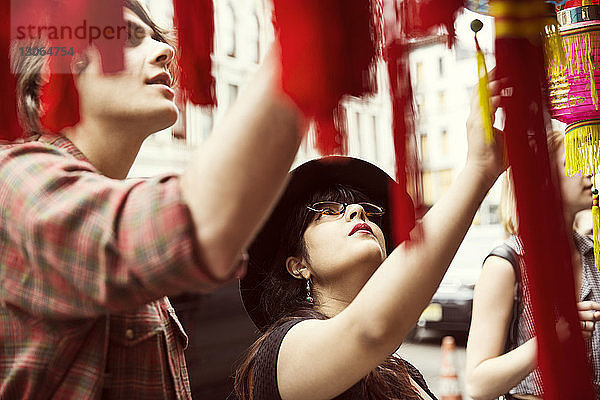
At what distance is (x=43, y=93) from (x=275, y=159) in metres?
0.35

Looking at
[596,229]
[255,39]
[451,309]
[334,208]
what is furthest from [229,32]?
[451,309]

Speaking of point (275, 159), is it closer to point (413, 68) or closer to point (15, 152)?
point (413, 68)

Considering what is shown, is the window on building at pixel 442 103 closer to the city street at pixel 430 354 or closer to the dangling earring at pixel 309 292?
the dangling earring at pixel 309 292

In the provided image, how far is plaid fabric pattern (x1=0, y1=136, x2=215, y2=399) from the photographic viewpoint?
1.40 feet

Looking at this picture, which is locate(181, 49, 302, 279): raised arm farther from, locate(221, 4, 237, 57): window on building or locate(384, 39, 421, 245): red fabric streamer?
locate(221, 4, 237, 57): window on building

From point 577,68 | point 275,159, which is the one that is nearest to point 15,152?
point 275,159

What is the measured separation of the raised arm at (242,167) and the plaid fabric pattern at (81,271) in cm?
1

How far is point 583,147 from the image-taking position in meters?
1.07

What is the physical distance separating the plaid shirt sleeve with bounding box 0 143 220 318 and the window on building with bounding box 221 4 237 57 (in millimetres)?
270

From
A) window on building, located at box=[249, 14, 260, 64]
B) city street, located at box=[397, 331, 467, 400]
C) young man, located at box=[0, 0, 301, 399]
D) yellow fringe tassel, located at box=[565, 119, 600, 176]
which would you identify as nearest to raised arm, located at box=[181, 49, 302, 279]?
young man, located at box=[0, 0, 301, 399]

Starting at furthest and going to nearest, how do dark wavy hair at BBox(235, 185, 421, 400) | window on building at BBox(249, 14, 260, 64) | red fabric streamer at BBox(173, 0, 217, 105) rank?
dark wavy hair at BBox(235, 185, 421, 400) → window on building at BBox(249, 14, 260, 64) → red fabric streamer at BBox(173, 0, 217, 105)

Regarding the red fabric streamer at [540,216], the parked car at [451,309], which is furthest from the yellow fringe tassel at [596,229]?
the parked car at [451,309]

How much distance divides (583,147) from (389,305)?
545 mm

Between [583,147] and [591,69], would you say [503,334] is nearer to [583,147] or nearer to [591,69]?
[583,147]
